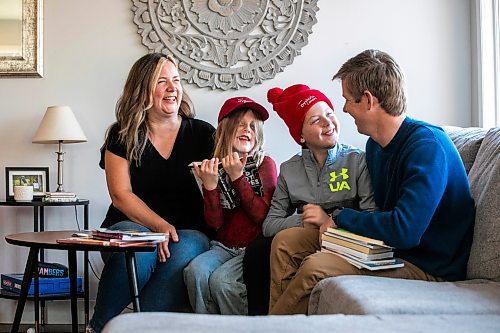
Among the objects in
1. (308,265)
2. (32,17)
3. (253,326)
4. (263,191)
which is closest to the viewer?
(253,326)

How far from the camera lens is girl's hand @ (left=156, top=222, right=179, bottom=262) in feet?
7.63

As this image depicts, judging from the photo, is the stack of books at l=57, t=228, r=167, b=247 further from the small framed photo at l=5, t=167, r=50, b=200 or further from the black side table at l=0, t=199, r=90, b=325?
the small framed photo at l=5, t=167, r=50, b=200

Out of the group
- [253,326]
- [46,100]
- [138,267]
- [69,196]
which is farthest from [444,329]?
[46,100]

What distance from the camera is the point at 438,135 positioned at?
1935 mm

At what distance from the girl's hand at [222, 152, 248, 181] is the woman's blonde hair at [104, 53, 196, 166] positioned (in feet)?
1.26

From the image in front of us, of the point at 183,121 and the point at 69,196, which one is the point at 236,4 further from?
the point at 69,196

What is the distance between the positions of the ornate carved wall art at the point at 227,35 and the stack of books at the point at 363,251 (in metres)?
1.41

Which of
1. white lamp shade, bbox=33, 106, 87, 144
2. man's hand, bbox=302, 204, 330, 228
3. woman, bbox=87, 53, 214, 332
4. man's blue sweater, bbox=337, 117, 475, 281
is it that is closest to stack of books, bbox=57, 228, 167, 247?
woman, bbox=87, 53, 214, 332

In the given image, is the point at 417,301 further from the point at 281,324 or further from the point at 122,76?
the point at 122,76

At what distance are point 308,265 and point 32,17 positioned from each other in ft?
6.92

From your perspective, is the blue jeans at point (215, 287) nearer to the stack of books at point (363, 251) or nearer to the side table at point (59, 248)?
the side table at point (59, 248)

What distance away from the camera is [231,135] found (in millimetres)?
2607

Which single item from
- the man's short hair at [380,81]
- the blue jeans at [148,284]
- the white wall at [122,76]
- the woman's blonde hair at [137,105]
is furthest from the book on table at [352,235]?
the white wall at [122,76]

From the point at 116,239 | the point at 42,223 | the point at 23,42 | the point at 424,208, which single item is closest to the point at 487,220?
the point at 424,208
